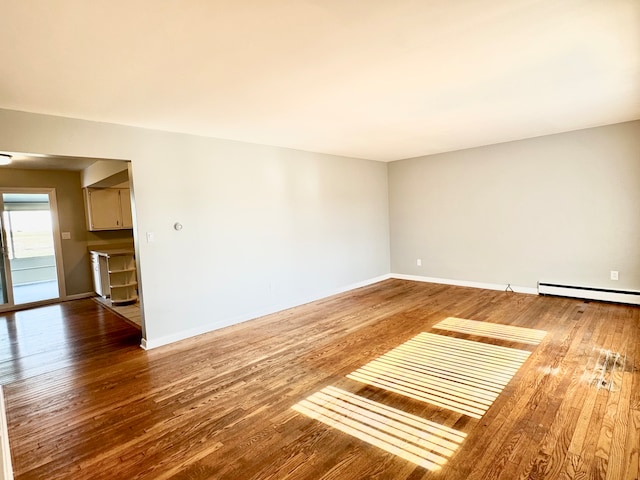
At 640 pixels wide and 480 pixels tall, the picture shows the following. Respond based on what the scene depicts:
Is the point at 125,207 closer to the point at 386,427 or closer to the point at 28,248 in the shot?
the point at 28,248

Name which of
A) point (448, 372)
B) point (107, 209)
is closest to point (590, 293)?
point (448, 372)

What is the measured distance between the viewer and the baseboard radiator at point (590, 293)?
4426 mm

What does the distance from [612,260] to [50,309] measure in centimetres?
855

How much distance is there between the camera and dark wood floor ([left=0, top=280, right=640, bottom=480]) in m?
1.86

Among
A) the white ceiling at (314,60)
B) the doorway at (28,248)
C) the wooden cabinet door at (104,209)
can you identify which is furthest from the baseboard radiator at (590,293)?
the doorway at (28,248)

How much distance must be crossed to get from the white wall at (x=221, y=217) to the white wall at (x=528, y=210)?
1.35m

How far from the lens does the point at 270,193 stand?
4816mm

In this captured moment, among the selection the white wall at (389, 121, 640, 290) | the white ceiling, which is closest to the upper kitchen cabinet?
the white ceiling

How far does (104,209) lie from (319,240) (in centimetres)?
425

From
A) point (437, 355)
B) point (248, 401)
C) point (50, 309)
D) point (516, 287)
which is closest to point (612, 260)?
A: point (516, 287)

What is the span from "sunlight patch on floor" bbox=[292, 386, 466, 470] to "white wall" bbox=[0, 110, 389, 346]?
2194mm

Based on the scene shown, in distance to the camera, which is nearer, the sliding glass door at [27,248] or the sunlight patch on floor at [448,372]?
the sunlight patch on floor at [448,372]

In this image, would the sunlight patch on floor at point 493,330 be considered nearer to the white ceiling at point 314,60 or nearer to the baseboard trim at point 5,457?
the white ceiling at point 314,60

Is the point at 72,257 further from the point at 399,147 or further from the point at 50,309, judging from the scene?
the point at 399,147
